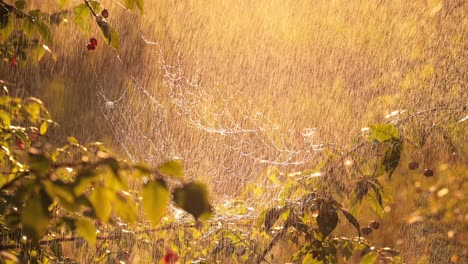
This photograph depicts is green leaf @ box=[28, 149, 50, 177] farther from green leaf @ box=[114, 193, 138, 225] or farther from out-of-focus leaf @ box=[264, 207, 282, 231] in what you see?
out-of-focus leaf @ box=[264, 207, 282, 231]

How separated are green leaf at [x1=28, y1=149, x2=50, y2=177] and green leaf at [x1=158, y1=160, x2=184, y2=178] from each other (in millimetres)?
75

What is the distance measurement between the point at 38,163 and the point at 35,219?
0.05m

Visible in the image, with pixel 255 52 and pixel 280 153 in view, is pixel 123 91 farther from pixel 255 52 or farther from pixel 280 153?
pixel 280 153

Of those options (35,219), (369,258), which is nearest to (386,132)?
(369,258)

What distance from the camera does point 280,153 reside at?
13.1 feet

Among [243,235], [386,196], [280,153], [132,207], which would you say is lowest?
[280,153]

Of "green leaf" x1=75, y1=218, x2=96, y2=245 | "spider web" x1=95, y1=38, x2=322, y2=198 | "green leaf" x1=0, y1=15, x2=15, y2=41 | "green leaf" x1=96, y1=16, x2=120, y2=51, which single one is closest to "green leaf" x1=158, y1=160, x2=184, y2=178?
"green leaf" x1=75, y1=218, x2=96, y2=245

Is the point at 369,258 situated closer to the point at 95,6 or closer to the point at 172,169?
the point at 95,6

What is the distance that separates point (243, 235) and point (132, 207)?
4.11 feet

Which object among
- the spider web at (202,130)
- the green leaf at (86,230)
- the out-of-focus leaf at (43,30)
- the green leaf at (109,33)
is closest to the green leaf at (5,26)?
the out-of-focus leaf at (43,30)

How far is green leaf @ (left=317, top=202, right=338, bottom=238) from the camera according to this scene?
93cm

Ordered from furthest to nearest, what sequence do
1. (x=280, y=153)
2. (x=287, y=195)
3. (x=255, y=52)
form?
(x=255, y=52), (x=280, y=153), (x=287, y=195)

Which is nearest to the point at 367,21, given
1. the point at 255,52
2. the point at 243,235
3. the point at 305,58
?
the point at 305,58

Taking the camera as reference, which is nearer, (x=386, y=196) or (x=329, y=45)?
(x=386, y=196)
